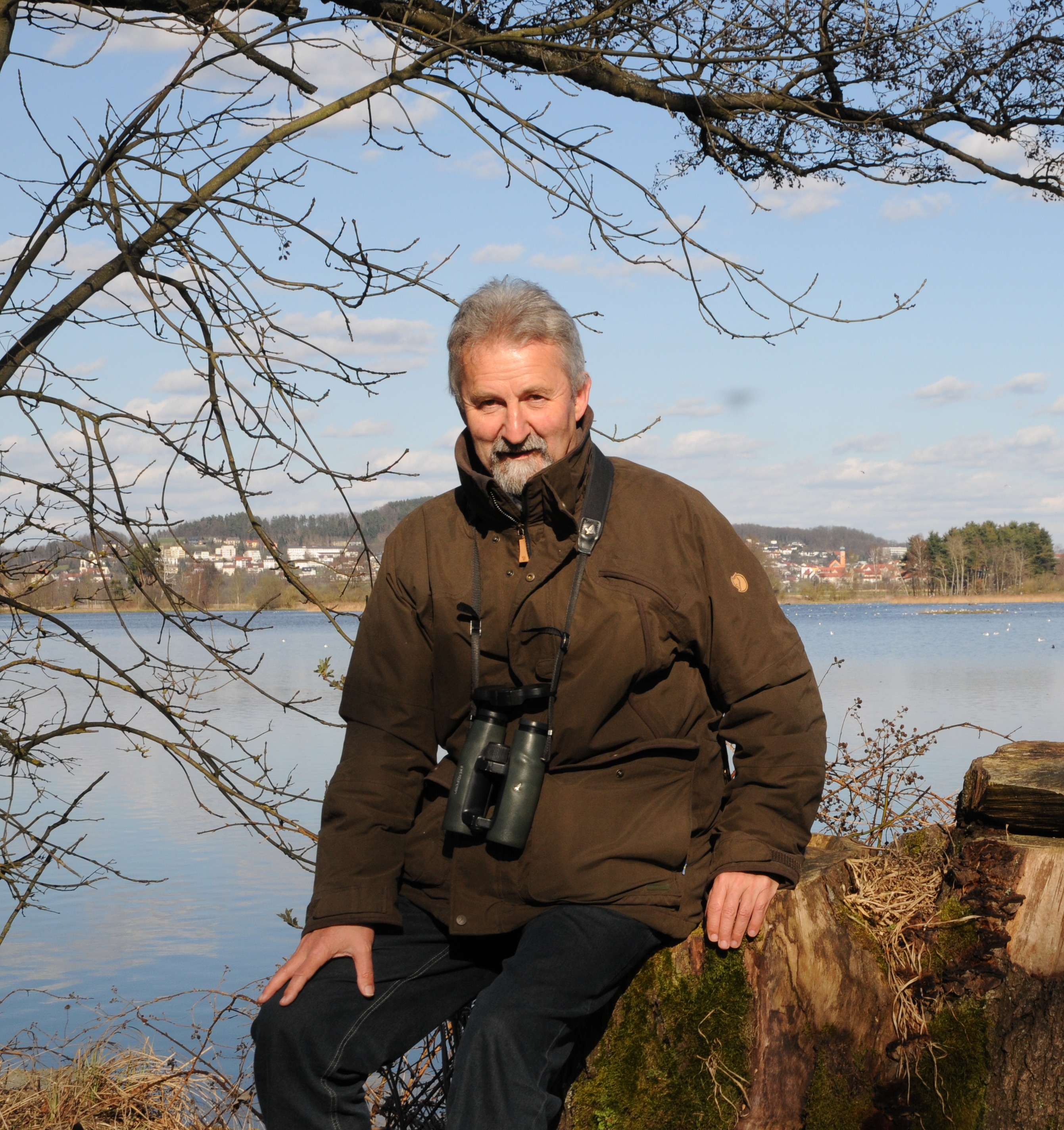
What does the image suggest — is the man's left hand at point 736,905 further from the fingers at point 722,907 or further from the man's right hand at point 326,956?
the man's right hand at point 326,956

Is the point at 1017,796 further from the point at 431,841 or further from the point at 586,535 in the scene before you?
the point at 431,841

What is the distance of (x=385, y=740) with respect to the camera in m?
2.47

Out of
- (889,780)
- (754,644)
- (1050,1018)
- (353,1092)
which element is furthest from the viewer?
(889,780)

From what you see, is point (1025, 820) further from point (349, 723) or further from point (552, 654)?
point (349, 723)

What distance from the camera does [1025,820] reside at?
263 cm

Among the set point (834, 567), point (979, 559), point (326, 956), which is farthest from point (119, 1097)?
point (979, 559)

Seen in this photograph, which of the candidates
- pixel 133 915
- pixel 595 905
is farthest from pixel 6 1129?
pixel 133 915

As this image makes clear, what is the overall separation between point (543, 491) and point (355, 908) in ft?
3.17

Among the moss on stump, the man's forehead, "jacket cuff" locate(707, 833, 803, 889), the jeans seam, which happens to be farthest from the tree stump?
the man's forehead

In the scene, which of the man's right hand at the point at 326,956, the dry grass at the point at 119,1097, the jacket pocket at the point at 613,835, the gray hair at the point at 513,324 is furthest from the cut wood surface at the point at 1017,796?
the dry grass at the point at 119,1097

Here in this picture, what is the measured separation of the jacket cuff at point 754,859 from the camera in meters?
2.26

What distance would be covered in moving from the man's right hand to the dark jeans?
0.06 feet

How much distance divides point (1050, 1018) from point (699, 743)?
105 centimetres

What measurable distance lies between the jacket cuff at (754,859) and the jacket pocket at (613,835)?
82mm
